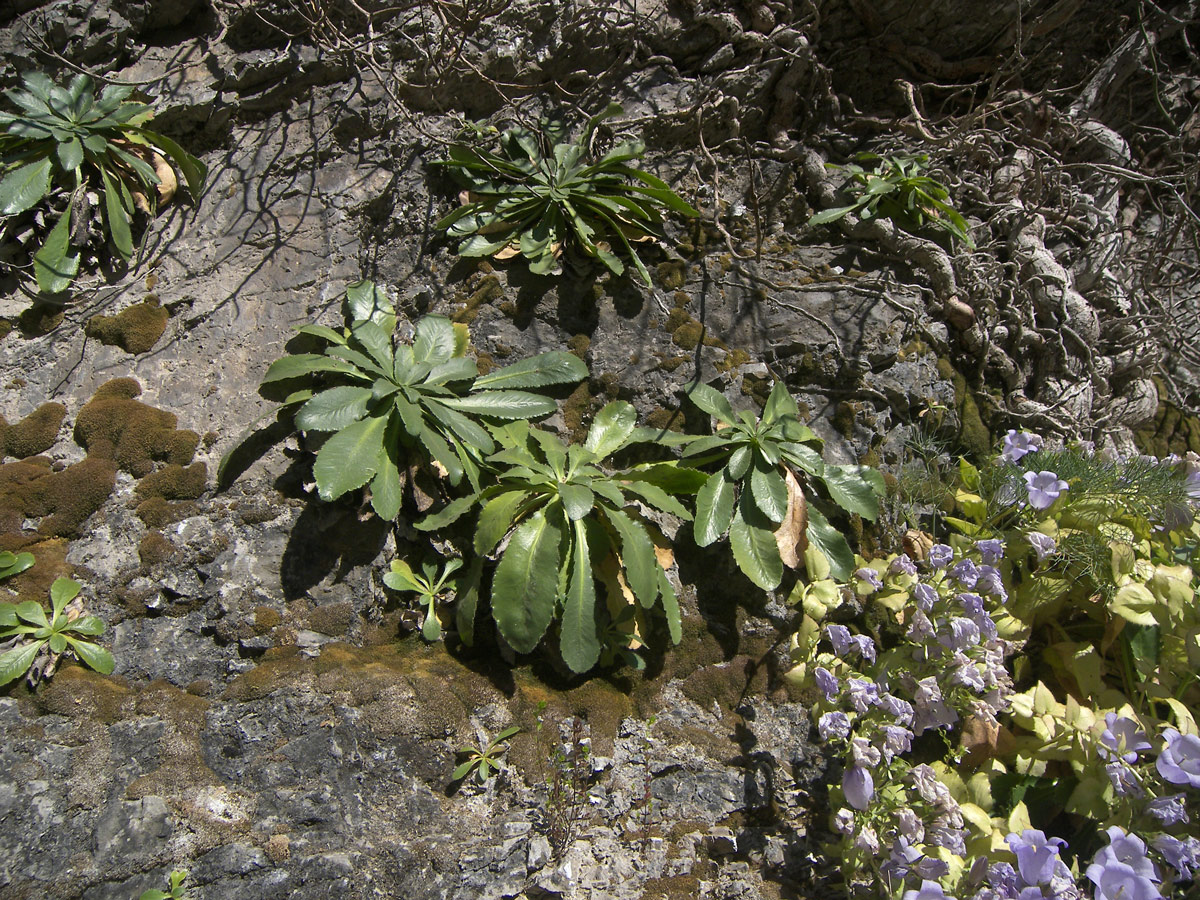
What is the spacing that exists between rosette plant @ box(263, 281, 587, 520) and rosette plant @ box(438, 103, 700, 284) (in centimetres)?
54

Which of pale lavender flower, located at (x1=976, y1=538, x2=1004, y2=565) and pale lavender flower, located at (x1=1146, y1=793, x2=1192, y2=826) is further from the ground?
pale lavender flower, located at (x1=976, y1=538, x2=1004, y2=565)

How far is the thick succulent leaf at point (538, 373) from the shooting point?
112 inches

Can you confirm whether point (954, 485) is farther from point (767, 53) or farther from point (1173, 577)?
point (767, 53)

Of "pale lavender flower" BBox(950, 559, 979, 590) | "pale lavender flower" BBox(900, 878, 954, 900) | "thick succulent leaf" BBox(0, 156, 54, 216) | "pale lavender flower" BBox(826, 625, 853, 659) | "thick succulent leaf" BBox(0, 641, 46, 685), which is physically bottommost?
"pale lavender flower" BBox(900, 878, 954, 900)

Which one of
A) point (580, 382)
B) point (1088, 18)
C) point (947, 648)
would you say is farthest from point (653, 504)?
point (1088, 18)

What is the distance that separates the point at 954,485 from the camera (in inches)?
119

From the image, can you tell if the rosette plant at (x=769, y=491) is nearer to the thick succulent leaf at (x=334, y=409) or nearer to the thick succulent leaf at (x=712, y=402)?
the thick succulent leaf at (x=712, y=402)

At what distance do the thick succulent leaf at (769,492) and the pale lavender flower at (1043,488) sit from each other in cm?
87

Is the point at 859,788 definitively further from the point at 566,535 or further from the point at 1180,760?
the point at 566,535

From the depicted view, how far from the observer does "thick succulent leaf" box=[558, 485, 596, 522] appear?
92.0 inches

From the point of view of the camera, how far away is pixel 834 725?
210 centimetres

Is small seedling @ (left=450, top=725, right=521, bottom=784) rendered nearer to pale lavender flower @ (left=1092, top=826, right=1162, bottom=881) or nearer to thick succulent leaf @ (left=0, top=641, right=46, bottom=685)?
thick succulent leaf @ (left=0, top=641, right=46, bottom=685)

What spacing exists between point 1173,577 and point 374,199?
362 cm

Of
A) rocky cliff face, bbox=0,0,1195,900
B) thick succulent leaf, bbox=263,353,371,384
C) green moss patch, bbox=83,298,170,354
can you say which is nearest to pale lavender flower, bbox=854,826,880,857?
rocky cliff face, bbox=0,0,1195,900
